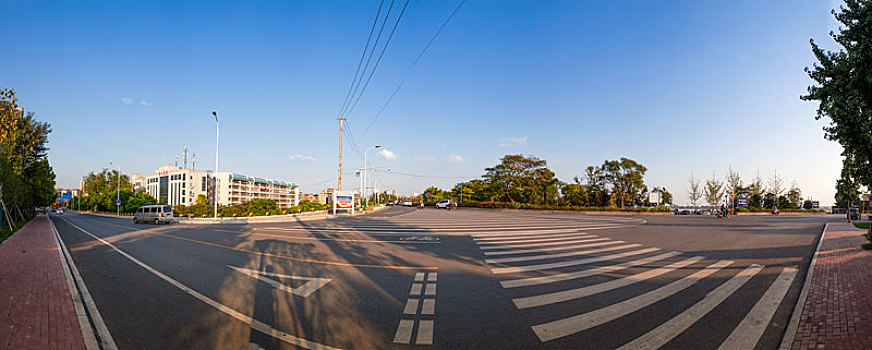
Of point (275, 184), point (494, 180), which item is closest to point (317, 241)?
point (494, 180)

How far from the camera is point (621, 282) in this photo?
7.11m

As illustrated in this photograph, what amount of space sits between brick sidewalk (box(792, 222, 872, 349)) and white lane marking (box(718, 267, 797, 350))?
335 mm

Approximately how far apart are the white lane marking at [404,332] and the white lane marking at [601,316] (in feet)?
5.39

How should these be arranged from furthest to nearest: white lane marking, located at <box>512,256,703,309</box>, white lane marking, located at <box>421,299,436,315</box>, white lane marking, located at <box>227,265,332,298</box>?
1. white lane marking, located at <box>227,265,332,298</box>
2. white lane marking, located at <box>512,256,703,309</box>
3. white lane marking, located at <box>421,299,436,315</box>

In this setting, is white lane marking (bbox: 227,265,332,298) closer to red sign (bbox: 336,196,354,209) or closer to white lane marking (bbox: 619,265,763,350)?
white lane marking (bbox: 619,265,763,350)

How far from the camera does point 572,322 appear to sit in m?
4.88

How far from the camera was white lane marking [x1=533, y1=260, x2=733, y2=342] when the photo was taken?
458 centimetres

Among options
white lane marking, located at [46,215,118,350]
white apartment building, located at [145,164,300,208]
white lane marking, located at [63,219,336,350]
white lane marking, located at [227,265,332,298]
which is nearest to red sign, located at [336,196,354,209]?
white lane marking, located at [46,215,118,350]

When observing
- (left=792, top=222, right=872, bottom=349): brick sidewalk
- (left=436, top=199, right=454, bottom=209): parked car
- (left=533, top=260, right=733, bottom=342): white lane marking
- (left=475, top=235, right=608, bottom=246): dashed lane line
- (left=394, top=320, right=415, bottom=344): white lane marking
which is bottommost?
(left=436, top=199, right=454, bottom=209): parked car

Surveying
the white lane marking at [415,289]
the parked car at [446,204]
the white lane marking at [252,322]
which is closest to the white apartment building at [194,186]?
the parked car at [446,204]

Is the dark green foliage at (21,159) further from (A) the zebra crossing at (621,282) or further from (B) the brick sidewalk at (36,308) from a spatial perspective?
(A) the zebra crossing at (621,282)

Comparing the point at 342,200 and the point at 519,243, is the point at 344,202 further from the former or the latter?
the point at 519,243

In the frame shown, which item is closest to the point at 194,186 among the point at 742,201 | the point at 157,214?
the point at 157,214

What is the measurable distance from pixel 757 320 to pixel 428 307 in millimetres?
4741
